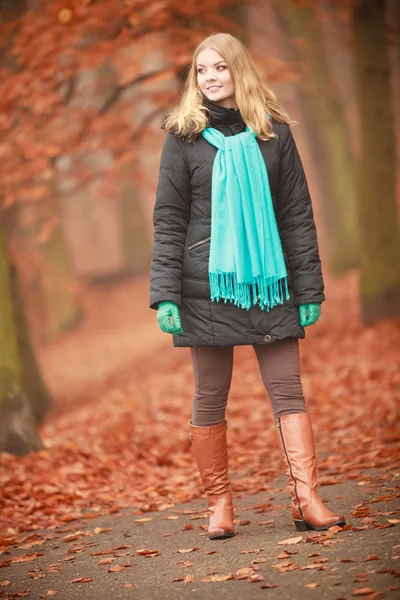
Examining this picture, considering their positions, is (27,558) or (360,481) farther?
(360,481)

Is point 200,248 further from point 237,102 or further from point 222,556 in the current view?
point 222,556

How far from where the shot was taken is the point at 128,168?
1357 cm

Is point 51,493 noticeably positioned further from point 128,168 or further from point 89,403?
point 128,168

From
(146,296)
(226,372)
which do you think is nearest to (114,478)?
(226,372)

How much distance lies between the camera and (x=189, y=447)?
7.09 m

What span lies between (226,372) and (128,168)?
964cm

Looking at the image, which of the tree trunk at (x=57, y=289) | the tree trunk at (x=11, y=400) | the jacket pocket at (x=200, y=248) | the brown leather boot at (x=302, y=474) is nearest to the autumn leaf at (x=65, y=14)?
the tree trunk at (x=11, y=400)

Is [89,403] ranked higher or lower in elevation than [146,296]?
lower

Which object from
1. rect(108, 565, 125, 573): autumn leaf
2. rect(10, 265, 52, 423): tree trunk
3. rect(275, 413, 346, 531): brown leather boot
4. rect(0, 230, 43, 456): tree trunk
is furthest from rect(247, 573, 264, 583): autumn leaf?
rect(10, 265, 52, 423): tree trunk

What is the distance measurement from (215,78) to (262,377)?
1.55 metres

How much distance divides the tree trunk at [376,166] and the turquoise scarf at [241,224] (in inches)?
283

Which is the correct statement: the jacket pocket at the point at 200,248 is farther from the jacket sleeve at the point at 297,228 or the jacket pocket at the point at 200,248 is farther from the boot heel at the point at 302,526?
the boot heel at the point at 302,526

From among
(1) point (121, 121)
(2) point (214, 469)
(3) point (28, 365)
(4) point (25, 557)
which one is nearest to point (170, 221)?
(2) point (214, 469)

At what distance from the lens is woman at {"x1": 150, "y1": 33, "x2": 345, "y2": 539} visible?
13.5 ft
